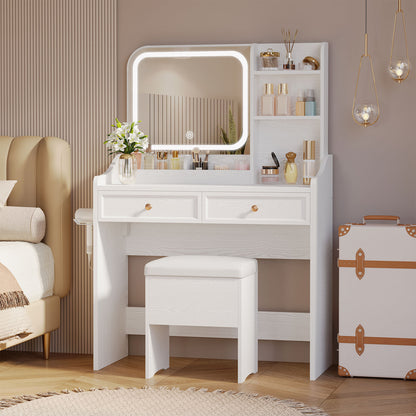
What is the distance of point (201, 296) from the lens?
11.2 feet

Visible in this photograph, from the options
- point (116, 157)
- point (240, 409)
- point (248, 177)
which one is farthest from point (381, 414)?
point (116, 157)

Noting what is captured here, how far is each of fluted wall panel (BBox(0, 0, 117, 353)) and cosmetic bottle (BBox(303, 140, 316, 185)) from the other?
1.01 meters

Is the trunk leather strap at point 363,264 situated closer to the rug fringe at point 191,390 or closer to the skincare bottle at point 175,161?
the rug fringe at point 191,390

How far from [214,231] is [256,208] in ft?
1.69

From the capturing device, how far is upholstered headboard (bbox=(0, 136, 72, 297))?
3936 mm

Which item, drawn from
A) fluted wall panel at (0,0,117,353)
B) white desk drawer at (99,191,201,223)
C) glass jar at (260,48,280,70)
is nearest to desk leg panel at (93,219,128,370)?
white desk drawer at (99,191,201,223)

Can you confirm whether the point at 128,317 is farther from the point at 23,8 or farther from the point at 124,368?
the point at 23,8

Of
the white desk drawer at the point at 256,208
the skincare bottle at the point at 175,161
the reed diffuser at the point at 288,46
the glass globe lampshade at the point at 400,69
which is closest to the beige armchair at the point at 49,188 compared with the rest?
the skincare bottle at the point at 175,161

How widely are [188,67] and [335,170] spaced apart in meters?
0.90

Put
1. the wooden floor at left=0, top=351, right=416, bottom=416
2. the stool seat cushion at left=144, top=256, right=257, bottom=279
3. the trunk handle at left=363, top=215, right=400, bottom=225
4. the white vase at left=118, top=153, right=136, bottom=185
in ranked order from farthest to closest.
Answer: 1. the white vase at left=118, top=153, right=136, bottom=185
2. the trunk handle at left=363, top=215, right=400, bottom=225
3. the stool seat cushion at left=144, top=256, right=257, bottom=279
4. the wooden floor at left=0, top=351, right=416, bottom=416

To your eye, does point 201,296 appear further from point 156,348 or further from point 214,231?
point 214,231

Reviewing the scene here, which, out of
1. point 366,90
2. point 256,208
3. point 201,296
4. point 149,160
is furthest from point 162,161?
point 366,90

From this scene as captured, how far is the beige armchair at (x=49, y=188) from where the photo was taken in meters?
3.93

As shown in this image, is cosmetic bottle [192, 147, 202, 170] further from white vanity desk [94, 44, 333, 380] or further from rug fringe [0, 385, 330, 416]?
rug fringe [0, 385, 330, 416]
